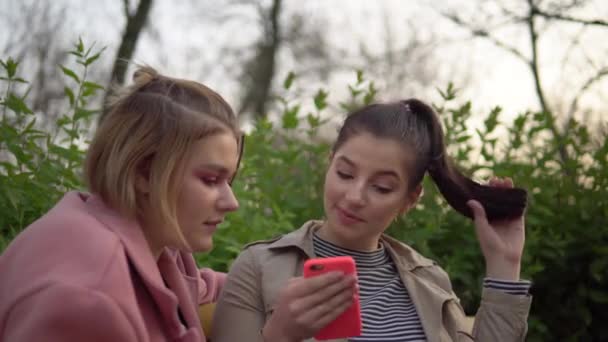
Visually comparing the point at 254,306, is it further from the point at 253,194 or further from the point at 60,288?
the point at 253,194

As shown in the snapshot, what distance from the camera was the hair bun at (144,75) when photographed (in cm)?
206

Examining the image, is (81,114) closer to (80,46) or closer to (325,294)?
(80,46)

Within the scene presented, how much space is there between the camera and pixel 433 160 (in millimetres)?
2549

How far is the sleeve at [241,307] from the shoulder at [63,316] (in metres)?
0.59

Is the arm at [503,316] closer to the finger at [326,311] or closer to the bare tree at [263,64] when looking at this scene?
the finger at [326,311]

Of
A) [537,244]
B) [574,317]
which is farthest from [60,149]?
[574,317]

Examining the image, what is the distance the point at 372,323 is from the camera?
2357mm

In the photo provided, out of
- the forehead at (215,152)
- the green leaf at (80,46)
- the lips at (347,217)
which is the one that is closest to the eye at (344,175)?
the lips at (347,217)

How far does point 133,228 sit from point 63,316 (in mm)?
363

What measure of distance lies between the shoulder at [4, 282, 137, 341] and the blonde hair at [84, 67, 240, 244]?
348 mm

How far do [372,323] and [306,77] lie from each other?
18218 millimetres

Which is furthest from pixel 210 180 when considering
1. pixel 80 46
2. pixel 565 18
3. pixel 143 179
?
pixel 565 18

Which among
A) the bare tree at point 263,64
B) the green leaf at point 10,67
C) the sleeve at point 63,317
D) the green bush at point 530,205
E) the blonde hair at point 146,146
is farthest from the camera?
the bare tree at point 263,64

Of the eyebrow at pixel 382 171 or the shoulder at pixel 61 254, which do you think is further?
the eyebrow at pixel 382 171
